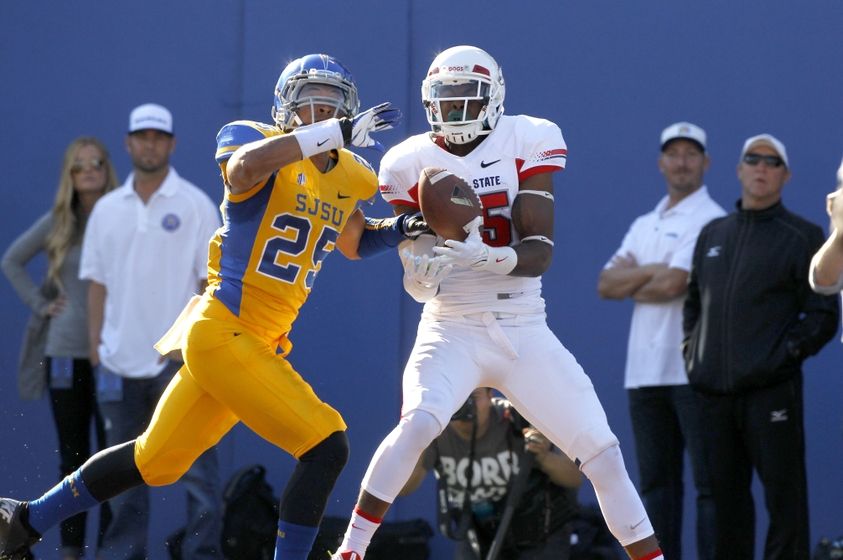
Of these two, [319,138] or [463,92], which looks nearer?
[319,138]

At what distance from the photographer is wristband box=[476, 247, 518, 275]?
527cm

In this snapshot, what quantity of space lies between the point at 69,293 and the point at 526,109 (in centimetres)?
258

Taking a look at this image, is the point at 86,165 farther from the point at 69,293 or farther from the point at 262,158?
the point at 262,158

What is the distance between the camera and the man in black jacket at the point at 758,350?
6805mm

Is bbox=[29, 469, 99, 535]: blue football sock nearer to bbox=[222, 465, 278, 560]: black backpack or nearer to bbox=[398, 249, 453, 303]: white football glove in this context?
bbox=[398, 249, 453, 303]: white football glove

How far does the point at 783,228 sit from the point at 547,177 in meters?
1.93

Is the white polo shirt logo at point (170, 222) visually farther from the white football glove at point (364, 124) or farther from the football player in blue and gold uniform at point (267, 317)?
the white football glove at point (364, 124)

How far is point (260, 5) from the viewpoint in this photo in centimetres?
868

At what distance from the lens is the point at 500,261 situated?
5277 mm

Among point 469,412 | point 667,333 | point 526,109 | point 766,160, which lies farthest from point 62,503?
point 526,109

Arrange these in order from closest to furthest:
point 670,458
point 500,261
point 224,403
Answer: point 224,403, point 500,261, point 670,458

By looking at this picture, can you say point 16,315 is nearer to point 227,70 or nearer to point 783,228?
point 227,70

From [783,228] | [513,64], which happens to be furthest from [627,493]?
[513,64]

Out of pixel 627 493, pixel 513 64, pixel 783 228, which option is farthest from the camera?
pixel 513 64
